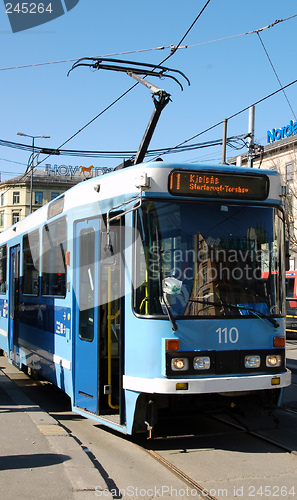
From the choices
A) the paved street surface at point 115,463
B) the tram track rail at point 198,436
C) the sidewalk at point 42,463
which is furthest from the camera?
the tram track rail at point 198,436

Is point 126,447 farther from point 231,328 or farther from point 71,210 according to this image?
point 71,210

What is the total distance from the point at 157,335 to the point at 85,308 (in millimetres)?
1567

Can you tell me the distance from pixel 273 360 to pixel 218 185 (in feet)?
6.88

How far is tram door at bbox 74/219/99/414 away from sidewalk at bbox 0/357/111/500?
571 mm

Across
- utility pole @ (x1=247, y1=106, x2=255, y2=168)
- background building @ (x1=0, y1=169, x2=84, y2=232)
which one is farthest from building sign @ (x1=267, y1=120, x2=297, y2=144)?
background building @ (x1=0, y1=169, x2=84, y2=232)

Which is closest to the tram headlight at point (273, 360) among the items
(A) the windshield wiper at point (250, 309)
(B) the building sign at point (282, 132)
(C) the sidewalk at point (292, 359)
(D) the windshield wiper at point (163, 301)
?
(A) the windshield wiper at point (250, 309)

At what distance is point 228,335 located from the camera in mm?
6148

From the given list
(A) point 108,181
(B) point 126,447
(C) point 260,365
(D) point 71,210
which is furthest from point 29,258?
(C) point 260,365

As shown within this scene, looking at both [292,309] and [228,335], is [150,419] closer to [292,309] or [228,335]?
[228,335]

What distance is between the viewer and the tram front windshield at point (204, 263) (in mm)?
6043

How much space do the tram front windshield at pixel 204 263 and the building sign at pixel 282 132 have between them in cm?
3880

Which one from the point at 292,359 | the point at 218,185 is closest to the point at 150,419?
the point at 218,185

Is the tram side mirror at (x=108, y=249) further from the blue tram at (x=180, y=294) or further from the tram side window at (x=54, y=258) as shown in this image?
the tram side window at (x=54, y=258)

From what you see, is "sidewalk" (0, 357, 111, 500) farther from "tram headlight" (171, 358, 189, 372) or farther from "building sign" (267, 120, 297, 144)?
"building sign" (267, 120, 297, 144)
